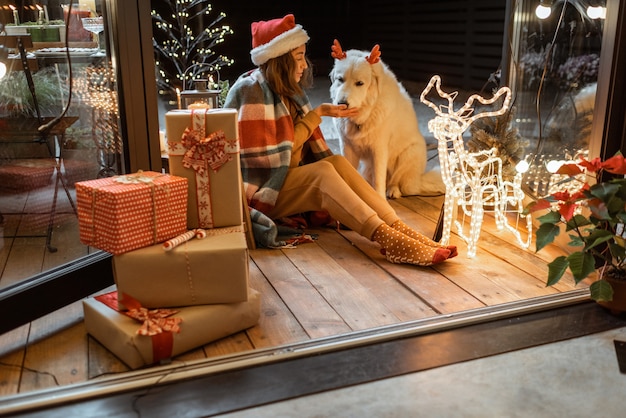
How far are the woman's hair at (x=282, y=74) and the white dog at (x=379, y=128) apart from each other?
1.17 feet

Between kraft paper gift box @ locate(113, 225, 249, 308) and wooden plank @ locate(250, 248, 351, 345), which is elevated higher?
kraft paper gift box @ locate(113, 225, 249, 308)

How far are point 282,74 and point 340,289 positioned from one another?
1079mm

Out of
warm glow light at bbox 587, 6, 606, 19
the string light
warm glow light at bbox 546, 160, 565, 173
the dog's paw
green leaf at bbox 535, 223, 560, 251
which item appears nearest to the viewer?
green leaf at bbox 535, 223, 560, 251

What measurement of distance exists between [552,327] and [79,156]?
1.77 metres

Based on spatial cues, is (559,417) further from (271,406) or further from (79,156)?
(79,156)

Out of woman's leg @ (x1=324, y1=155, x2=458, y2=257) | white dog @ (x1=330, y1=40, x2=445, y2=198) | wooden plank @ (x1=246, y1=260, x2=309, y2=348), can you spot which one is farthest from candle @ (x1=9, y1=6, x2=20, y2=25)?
white dog @ (x1=330, y1=40, x2=445, y2=198)

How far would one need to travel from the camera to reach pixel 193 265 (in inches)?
73.6

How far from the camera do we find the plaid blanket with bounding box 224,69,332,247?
279 cm

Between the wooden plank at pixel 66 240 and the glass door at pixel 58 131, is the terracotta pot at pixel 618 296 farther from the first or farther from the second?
the wooden plank at pixel 66 240

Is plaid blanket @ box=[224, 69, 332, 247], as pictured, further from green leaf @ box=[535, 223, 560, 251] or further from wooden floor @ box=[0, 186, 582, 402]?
green leaf @ box=[535, 223, 560, 251]

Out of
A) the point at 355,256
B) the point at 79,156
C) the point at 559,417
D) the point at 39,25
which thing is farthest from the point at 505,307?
the point at 39,25

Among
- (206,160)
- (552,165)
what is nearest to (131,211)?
(206,160)

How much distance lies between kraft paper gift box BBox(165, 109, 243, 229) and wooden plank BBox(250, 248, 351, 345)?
0.43 m

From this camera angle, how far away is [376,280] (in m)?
2.47
